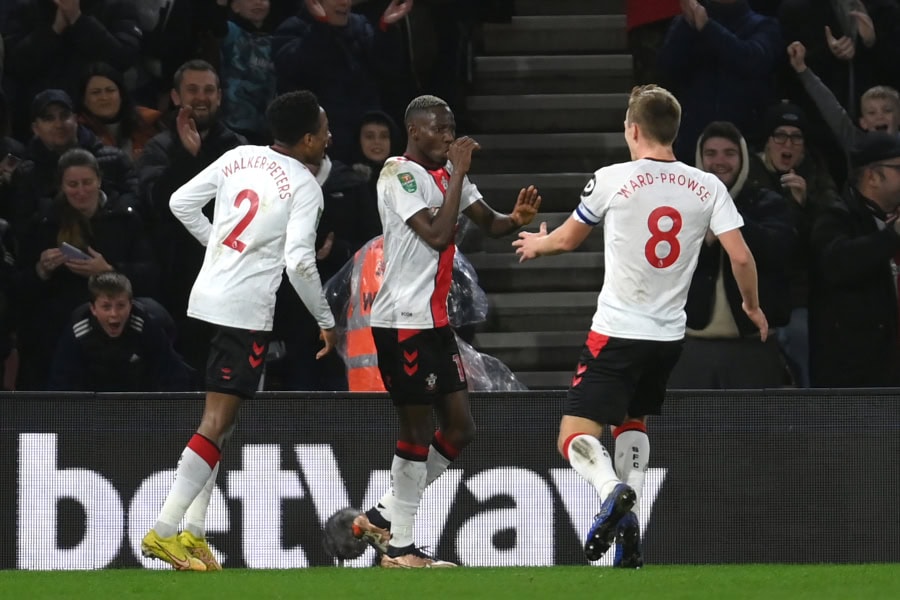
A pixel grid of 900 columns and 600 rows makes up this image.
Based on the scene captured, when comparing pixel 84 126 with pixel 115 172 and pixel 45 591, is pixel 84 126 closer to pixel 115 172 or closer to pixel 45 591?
pixel 115 172

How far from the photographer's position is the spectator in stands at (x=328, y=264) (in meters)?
11.1

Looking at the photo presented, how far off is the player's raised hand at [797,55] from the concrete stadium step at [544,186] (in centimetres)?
175

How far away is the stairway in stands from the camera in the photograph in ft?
40.3

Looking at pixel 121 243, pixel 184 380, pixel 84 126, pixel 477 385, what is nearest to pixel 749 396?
pixel 477 385

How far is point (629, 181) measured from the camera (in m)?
7.66

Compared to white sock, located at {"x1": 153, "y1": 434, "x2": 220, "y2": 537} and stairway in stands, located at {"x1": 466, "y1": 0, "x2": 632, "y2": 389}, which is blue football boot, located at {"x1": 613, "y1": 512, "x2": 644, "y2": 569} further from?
stairway in stands, located at {"x1": 466, "y1": 0, "x2": 632, "y2": 389}

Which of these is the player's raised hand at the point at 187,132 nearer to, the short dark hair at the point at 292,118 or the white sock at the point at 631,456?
the short dark hair at the point at 292,118

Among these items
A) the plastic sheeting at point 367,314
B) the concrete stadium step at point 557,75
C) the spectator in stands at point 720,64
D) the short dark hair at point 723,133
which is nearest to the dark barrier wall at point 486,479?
the plastic sheeting at point 367,314

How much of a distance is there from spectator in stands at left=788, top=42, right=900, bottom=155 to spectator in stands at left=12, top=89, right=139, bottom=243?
4.36 m

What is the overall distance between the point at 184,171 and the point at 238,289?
3.35 meters

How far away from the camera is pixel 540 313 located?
12.4m

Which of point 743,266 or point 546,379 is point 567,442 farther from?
point 546,379

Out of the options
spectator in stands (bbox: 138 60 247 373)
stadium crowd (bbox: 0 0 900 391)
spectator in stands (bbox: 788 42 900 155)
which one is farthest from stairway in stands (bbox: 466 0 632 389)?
spectator in stands (bbox: 138 60 247 373)

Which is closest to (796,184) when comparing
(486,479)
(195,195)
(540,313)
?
(540,313)
